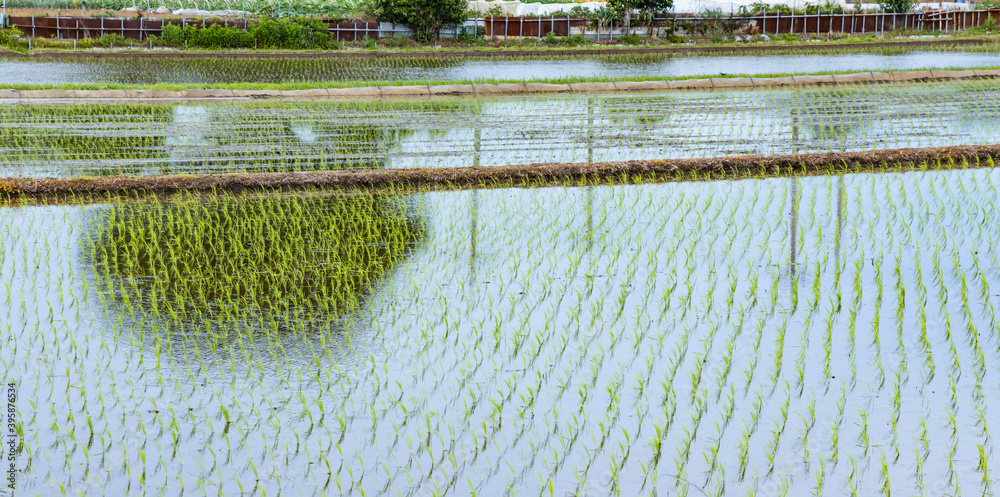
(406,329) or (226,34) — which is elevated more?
(226,34)

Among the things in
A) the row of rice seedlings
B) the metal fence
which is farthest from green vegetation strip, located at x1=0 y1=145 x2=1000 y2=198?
the metal fence

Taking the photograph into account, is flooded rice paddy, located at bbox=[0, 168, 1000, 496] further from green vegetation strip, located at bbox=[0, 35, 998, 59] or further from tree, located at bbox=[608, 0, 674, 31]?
tree, located at bbox=[608, 0, 674, 31]

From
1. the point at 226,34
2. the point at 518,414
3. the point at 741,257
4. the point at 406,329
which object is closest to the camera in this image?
the point at 518,414

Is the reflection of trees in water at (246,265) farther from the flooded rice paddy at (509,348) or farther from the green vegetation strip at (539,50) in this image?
the green vegetation strip at (539,50)

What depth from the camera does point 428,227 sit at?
259 inches

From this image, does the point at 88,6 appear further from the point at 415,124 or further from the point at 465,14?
the point at 415,124

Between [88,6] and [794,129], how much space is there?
2689 cm

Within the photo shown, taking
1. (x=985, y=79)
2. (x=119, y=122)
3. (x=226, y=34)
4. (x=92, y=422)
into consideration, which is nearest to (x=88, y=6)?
(x=226, y=34)

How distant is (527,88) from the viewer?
50.4ft

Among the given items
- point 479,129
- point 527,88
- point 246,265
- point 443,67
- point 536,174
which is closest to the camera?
point 246,265

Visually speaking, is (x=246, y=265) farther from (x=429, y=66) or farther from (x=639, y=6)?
(x=639, y=6)

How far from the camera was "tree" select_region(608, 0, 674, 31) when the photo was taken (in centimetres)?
2922

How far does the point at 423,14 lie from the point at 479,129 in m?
17.7

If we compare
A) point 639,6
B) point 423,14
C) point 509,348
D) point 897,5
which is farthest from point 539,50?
point 509,348
